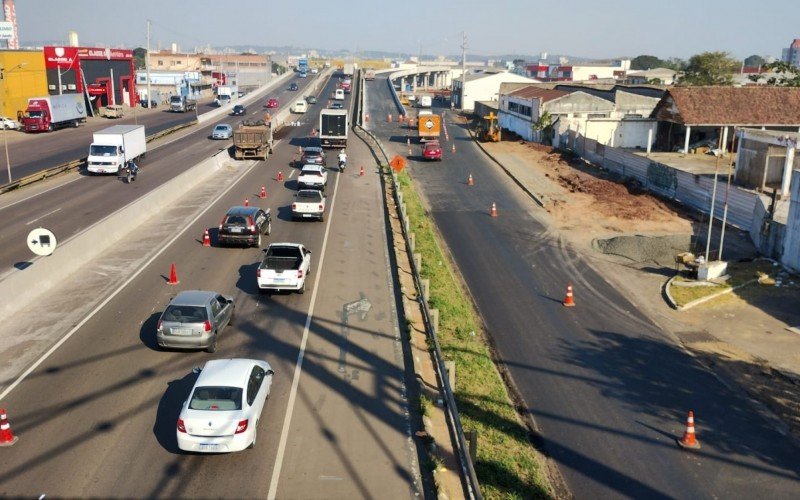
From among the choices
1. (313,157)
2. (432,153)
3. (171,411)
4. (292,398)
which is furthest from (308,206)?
(432,153)

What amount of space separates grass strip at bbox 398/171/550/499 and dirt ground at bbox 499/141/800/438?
6.52 m

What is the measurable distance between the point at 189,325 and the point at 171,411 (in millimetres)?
3202

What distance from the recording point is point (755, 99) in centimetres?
5591

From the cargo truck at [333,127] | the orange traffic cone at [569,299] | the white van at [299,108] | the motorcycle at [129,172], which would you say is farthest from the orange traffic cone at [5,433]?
the white van at [299,108]

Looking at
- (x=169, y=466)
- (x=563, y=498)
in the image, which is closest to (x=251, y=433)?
(x=169, y=466)

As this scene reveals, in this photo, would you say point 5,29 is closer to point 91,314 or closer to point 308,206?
point 308,206

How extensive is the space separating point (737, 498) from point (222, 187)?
117ft

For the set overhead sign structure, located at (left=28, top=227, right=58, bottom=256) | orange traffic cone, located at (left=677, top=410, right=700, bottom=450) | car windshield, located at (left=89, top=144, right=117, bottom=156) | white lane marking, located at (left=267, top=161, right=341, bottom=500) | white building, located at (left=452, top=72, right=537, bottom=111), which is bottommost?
orange traffic cone, located at (left=677, top=410, right=700, bottom=450)

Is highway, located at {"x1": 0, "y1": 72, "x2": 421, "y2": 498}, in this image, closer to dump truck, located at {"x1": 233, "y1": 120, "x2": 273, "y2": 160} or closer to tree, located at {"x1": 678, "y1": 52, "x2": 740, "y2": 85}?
dump truck, located at {"x1": 233, "y1": 120, "x2": 273, "y2": 160}

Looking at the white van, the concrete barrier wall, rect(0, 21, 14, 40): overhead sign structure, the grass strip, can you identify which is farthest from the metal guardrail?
rect(0, 21, 14, 40): overhead sign structure

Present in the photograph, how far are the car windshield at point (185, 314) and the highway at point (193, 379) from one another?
946 mm

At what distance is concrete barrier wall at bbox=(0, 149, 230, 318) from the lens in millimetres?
21188

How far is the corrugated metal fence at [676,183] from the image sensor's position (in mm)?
35750

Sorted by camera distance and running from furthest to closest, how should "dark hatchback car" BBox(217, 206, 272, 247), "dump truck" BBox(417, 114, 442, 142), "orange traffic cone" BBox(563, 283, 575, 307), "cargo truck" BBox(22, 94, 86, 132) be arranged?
"dump truck" BBox(417, 114, 442, 142), "cargo truck" BBox(22, 94, 86, 132), "dark hatchback car" BBox(217, 206, 272, 247), "orange traffic cone" BBox(563, 283, 575, 307)
